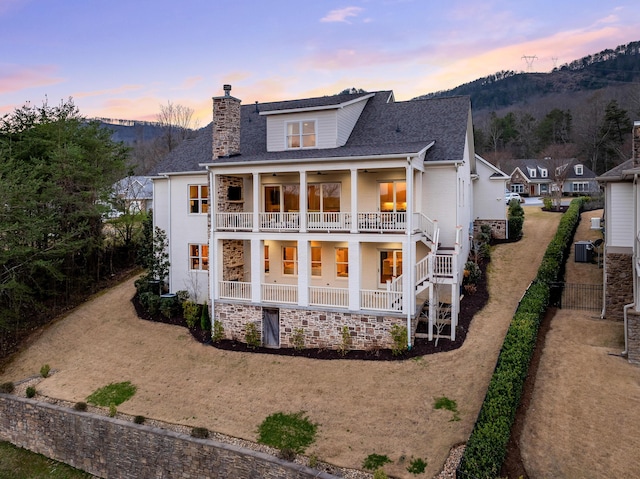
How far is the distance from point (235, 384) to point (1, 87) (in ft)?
96.5

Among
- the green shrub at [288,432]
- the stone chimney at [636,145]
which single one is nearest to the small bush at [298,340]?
the green shrub at [288,432]

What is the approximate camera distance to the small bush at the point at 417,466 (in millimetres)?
9711

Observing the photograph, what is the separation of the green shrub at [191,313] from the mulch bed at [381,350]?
0.88ft

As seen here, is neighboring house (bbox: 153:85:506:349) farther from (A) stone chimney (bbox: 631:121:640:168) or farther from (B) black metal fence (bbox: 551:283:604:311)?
(A) stone chimney (bbox: 631:121:640:168)

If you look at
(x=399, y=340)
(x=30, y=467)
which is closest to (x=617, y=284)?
(x=399, y=340)

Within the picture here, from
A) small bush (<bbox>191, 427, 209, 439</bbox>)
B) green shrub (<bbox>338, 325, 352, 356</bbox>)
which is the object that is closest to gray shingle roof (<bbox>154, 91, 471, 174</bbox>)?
green shrub (<bbox>338, 325, 352, 356</bbox>)

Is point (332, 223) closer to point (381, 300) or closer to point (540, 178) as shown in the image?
point (381, 300)

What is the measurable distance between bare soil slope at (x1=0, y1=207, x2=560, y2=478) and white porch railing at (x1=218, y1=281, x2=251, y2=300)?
2357mm

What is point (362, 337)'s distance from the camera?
52.7 ft

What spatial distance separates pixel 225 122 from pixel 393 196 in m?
8.49

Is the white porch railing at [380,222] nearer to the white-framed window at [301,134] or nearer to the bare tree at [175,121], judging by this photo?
the white-framed window at [301,134]

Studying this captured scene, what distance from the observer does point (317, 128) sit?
64.5 feet

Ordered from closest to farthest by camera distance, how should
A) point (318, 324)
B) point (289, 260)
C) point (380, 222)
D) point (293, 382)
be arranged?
1. point (293, 382)
2. point (380, 222)
3. point (318, 324)
4. point (289, 260)

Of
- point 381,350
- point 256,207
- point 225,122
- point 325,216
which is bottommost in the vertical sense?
point 381,350
